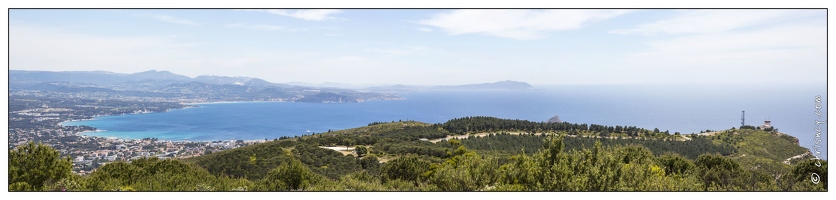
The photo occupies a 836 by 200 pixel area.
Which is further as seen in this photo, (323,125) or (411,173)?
(323,125)

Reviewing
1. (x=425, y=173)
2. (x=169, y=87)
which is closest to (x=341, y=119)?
(x=169, y=87)

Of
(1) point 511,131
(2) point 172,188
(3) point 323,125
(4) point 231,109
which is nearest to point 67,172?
(2) point 172,188

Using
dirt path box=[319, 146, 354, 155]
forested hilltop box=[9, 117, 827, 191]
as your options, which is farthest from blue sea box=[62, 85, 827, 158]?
forested hilltop box=[9, 117, 827, 191]

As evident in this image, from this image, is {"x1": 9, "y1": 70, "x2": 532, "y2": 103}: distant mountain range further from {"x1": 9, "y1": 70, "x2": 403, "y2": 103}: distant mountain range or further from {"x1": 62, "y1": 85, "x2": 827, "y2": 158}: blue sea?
{"x1": 62, "y1": 85, "x2": 827, "y2": 158}: blue sea

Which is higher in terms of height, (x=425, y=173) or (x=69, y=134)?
(x=425, y=173)

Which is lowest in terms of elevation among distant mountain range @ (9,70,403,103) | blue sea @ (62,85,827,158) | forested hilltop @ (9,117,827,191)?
blue sea @ (62,85,827,158)

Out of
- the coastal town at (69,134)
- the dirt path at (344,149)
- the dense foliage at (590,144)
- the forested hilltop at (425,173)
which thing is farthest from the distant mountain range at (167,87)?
the dense foliage at (590,144)

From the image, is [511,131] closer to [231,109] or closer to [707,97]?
[231,109]

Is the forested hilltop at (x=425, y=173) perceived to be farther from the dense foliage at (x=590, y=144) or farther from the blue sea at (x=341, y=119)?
the blue sea at (x=341, y=119)

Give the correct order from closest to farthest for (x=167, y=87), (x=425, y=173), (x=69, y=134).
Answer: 1. (x=425, y=173)
2. (x=69, y=134)
3. (x=167, y=87)

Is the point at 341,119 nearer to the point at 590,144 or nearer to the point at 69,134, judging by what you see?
the point at 69,134

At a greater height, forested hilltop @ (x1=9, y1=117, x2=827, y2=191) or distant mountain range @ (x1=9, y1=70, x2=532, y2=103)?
distant mountain range @ (x1=9, y1=70, x2=532, y2=103)
